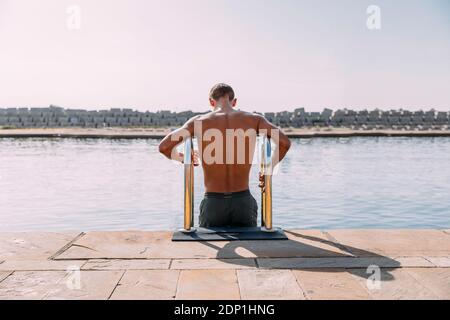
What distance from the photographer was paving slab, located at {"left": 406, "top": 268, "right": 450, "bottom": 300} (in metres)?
2.77

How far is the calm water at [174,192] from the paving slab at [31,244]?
3557 millimetres

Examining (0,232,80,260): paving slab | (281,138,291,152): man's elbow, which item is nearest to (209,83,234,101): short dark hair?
(281,138,291,152): man's elbow

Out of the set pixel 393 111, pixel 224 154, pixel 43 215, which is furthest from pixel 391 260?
pixel 393 111

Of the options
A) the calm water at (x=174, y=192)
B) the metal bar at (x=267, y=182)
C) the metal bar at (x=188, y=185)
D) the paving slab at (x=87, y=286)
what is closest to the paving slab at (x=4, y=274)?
the paving slab at (x=87, y=286)

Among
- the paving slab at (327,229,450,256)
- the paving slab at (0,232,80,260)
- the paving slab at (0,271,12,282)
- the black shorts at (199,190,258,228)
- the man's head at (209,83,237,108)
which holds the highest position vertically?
the man's head at (209,83,237,108)

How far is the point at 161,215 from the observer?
342 inches

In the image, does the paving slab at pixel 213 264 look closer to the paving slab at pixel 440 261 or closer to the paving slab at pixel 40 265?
the paving slab at pixel 40 265

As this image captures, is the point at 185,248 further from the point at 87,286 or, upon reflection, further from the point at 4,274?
the point at 4,274

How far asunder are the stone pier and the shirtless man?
0.45m

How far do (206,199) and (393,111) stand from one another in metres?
54.2

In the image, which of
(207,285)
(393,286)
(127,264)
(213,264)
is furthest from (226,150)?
(393,286)

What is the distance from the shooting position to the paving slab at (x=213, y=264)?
10.7ft

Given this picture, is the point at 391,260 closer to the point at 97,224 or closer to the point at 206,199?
the point at 206,199

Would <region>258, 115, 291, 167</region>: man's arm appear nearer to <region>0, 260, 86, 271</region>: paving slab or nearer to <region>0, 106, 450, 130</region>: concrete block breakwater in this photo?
<region>0, 260, 86, 271</region>: paving slab
